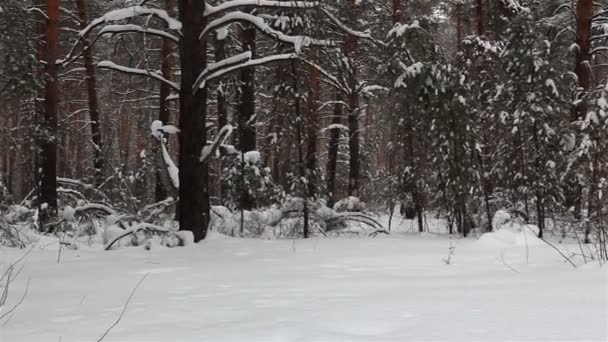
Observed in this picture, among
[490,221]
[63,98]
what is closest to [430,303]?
[490,221]

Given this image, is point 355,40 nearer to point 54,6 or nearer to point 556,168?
point 556,168

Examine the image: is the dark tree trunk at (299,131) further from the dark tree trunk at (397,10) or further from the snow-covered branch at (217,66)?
the dark tree trunk at (397,10)

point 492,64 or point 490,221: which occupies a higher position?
point 492,64

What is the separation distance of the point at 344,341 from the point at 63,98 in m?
19.1

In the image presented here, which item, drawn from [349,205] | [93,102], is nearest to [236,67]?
[349,205]

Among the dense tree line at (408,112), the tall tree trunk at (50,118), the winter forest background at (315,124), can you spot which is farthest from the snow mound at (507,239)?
the tall tree trunk at (50,118)

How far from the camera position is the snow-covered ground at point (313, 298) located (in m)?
2.29

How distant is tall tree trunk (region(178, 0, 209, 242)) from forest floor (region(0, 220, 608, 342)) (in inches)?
57.0

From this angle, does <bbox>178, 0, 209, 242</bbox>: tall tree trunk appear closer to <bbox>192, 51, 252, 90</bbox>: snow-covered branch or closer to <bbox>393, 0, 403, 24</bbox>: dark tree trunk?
<bbox>192, 51, 252, 90</bbox>: snow-covered branch

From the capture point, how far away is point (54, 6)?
1127 cm

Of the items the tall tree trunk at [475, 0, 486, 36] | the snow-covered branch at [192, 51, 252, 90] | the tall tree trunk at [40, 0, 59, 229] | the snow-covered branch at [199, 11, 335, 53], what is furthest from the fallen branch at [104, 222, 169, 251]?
the tall tree trunk at [475, 0, 486, 36]

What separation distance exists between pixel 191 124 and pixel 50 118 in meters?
6.05

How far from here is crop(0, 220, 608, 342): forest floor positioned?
7.52 feet

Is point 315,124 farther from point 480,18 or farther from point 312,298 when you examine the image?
point 312,298
